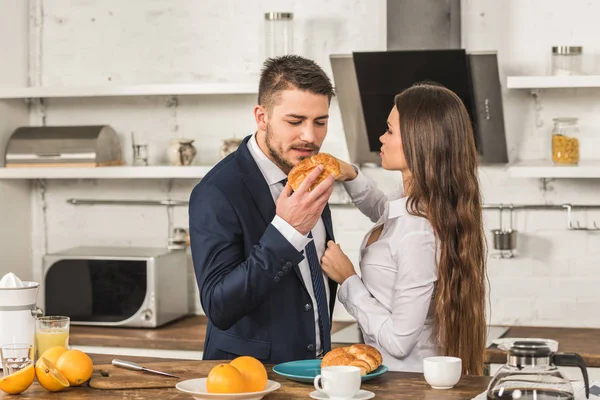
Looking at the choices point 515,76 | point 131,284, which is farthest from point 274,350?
point 515,76

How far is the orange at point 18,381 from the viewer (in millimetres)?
1984

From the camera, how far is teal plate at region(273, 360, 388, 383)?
2.04 meters

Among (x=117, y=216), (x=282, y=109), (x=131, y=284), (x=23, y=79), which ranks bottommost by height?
(x=131, y=284)

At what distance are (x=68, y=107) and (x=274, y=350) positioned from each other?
8.53 feet

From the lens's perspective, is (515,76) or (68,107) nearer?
(515,76)

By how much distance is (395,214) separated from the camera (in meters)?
2.46

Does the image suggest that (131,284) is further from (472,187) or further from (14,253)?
(472,187)

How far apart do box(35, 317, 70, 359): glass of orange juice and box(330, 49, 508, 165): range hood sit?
197cm

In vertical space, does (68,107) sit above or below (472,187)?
above

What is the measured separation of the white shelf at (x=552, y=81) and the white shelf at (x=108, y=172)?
4.52 ft

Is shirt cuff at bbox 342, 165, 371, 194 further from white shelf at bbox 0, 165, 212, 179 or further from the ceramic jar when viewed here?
the ceramic jar

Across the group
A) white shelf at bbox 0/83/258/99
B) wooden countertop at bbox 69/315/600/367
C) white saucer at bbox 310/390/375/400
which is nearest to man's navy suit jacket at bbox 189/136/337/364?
white saucer at bbox 310/390/375/400

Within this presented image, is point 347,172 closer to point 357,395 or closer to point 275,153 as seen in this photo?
point 275,153

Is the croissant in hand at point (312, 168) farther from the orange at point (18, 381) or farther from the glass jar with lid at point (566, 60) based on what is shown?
the glass jar with lid at point (566, 60)
